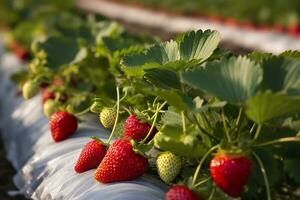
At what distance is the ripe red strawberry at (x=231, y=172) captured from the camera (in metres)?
2.12

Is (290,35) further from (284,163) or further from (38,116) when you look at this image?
(284,163)

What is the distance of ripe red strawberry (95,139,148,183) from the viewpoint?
2.48m

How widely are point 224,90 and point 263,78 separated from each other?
13cm

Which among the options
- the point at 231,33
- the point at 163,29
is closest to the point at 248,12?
the point at 231,33

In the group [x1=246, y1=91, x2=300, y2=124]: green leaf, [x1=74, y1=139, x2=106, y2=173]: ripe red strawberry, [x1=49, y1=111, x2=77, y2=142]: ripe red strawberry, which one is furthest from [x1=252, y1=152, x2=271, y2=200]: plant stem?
[x1=49, y1=111, x2=77, y2=142]: ripe red strawberry

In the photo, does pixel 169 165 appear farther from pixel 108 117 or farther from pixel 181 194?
pixel 108 117

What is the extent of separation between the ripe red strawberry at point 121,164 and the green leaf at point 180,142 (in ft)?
0.54

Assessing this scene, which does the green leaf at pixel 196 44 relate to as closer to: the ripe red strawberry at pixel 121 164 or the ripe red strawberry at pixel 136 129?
the ripe red strawberry at pixel 136 129

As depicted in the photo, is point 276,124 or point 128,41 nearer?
point 276,124

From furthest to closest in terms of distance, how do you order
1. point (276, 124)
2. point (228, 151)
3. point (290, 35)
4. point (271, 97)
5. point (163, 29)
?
point (163, 29) → point (290, 35) → point (276, 124) → point (228, 151) → point (271, 97)

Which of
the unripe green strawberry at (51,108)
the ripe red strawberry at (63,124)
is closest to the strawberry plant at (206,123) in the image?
the ripe red strawberry at (63,124)

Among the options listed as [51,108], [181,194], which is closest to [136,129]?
[181,194]

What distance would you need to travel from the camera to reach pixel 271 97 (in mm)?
2002

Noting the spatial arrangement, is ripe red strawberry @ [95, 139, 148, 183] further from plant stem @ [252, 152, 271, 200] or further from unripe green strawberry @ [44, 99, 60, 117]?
unripe green strawberry @ [44, 99, 60, 117]
